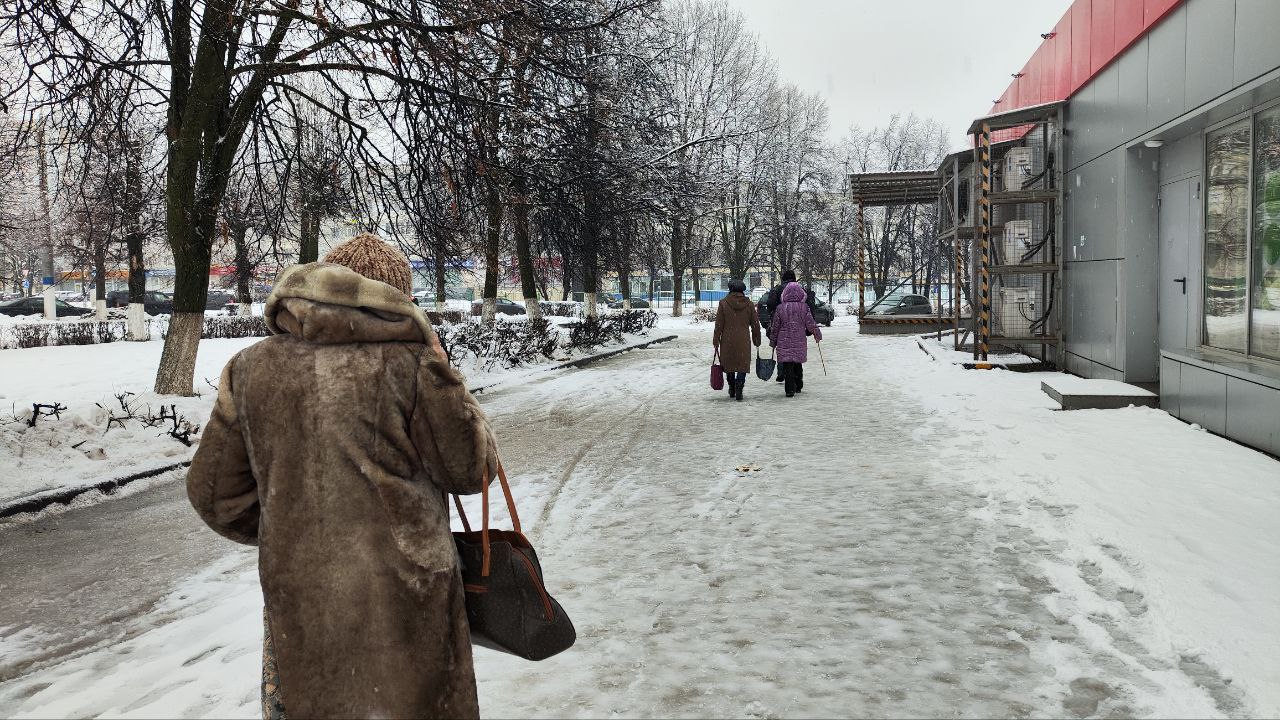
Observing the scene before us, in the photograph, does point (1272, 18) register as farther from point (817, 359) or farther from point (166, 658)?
point (817, 359)

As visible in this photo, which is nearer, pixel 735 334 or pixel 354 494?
pixel 354 494

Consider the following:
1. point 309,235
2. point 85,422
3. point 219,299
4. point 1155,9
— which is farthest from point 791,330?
point 219,299

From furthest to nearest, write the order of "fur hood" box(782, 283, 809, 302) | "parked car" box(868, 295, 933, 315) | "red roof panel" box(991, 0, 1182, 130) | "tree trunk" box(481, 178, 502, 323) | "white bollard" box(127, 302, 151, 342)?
"parked car" box(868, 295, 933, 315) < "white bollard" box(127, 302, 151, 342) < "fur hood" box(782, 283, 809, 302) < "tree trunk" box(481, 178, 502, 323) < "red roof panel" box(991, 0, 1182, 130)

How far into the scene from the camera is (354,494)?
7.69ft

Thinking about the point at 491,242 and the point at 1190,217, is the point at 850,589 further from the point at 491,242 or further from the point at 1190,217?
the point at 491,242

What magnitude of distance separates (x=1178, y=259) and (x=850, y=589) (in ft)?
26.5

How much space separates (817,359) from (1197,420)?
11392 millimetres

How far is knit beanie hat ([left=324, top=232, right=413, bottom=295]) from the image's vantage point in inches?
98.9

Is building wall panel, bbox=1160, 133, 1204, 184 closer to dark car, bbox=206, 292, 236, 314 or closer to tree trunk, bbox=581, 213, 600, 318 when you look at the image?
tree trunk, bbox=581, 213, 600, 318

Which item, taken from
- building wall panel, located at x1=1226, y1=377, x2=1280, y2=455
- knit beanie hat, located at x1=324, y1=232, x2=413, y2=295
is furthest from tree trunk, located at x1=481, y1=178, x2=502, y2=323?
knit beanie hat, located at x1=324, y1=232, x2=413, y2=295

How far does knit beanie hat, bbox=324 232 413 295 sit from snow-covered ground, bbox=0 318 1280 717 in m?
1.80

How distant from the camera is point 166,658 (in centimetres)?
406

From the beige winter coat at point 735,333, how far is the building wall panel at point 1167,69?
5269 mm

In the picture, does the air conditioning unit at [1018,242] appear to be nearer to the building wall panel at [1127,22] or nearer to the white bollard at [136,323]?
the building wall panel at [1127,22]
